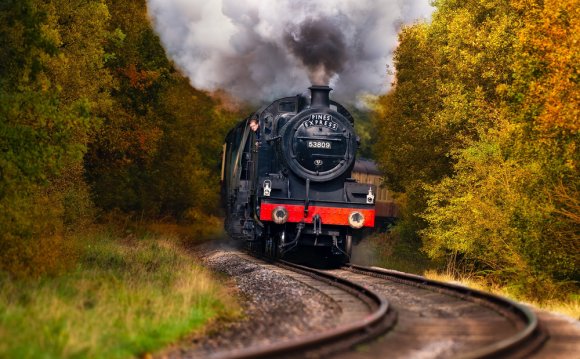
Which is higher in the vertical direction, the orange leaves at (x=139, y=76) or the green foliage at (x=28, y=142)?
the orange leaves at (x=139, y=76)

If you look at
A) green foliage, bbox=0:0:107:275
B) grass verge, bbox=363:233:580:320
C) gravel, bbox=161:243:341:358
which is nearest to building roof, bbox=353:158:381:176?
grass verge, bbox=363:233:580:320

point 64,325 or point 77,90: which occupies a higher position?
point 77,90

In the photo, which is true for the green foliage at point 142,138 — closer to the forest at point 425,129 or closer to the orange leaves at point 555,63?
the forest at point 425,129

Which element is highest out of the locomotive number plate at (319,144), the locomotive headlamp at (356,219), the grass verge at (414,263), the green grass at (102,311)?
the locomotive number plate at (319,144)

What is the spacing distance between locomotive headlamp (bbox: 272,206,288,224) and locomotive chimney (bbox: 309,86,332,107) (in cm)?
269

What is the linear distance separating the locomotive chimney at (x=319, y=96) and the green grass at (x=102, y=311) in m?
6.50

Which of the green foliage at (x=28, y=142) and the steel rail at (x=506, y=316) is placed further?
the green foliage at (x=28, y=142)

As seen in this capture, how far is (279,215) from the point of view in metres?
20.4

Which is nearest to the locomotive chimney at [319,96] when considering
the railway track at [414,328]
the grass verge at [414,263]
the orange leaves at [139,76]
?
the grass verge at [414,263]

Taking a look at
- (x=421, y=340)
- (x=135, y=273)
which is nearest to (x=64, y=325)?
(x=421, y=340)

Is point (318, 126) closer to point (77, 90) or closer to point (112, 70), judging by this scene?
point (77, 90)

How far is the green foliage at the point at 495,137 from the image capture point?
1692 cm

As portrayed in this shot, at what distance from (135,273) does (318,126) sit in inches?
265

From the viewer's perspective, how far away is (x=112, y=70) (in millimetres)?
32281
